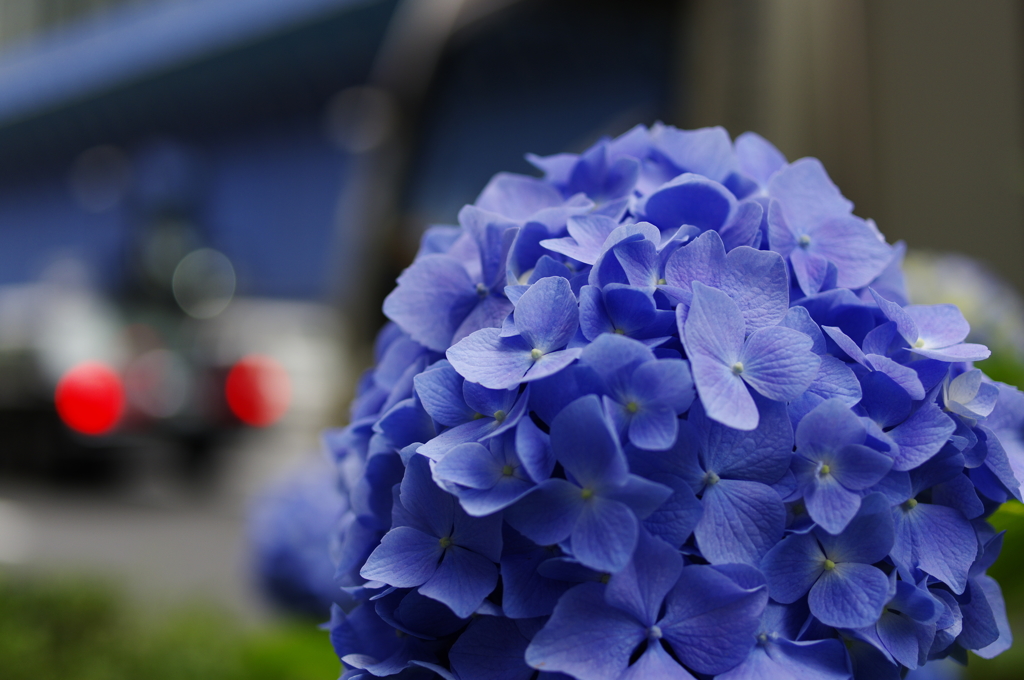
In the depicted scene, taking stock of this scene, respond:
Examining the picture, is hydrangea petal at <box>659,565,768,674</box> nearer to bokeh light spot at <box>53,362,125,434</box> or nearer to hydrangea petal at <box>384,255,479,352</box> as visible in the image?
hydrangea petal at <box>384,255,479,352</box>

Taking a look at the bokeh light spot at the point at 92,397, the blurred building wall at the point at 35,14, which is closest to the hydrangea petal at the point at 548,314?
the bokeh light spot at the point at 92,397

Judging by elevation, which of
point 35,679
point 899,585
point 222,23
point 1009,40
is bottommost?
point 35,679

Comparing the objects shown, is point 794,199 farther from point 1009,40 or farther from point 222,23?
point 222,23

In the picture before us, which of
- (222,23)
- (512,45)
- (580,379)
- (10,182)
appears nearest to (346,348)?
(512,45)

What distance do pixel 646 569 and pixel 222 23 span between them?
14958 mm

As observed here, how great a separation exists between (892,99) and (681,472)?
175 centimetres

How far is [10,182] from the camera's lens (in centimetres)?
1659

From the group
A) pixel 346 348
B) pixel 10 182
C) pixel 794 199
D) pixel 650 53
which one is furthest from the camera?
pixel 10 182

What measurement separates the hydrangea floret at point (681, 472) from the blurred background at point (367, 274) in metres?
0.17

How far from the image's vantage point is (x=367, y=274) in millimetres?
2021

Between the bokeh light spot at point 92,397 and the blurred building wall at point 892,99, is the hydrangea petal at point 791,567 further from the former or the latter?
the bokeh light spot at point 92,397

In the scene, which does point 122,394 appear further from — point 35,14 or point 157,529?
point 35,14

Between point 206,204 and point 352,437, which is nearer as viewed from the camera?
point 352,437

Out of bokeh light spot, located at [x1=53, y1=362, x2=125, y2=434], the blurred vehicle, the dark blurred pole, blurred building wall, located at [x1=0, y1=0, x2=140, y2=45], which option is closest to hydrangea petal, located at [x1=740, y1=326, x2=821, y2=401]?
the dark blurred pole
